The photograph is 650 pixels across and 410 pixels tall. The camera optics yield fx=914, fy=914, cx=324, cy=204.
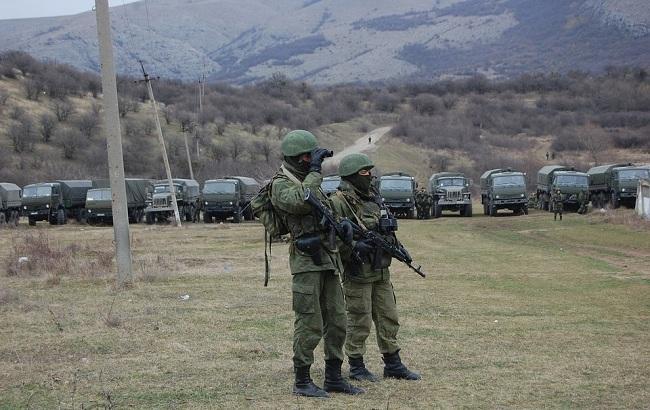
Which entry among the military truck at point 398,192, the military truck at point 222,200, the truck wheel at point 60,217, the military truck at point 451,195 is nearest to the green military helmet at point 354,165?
the military truck at point 398,192

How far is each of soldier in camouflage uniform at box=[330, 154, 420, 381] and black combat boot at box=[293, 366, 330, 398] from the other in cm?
64

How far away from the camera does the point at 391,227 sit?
7.77m

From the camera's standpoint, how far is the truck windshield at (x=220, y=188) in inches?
1473

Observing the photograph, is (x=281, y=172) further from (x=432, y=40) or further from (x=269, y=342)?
(x=432, y=40)

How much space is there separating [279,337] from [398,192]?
1109 inches

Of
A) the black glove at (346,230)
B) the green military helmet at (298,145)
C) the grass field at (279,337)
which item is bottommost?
the grass field at (279,337)

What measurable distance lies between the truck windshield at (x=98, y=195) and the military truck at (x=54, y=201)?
1706mm

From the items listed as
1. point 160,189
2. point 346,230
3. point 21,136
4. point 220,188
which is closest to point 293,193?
point 346,230

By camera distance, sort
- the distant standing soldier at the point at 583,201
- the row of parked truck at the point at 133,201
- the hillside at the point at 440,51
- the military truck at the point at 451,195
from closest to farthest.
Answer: the distant standing soldier at the point at 583,201 → the row of parked truck at the point at 133,201 → the military truck at the point at 451,195 → the hillside at the point at 440,51

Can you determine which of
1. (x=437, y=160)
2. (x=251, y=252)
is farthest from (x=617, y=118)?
(x=251, y=252)

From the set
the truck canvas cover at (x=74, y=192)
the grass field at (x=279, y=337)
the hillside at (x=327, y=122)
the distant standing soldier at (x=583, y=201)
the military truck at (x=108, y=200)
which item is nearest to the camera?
the grass field at (x=279, y=337)

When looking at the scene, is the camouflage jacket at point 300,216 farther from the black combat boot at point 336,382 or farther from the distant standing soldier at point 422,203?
the distant standing soldier at point 422,203

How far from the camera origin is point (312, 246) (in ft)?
22.2

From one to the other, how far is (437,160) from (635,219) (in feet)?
138
